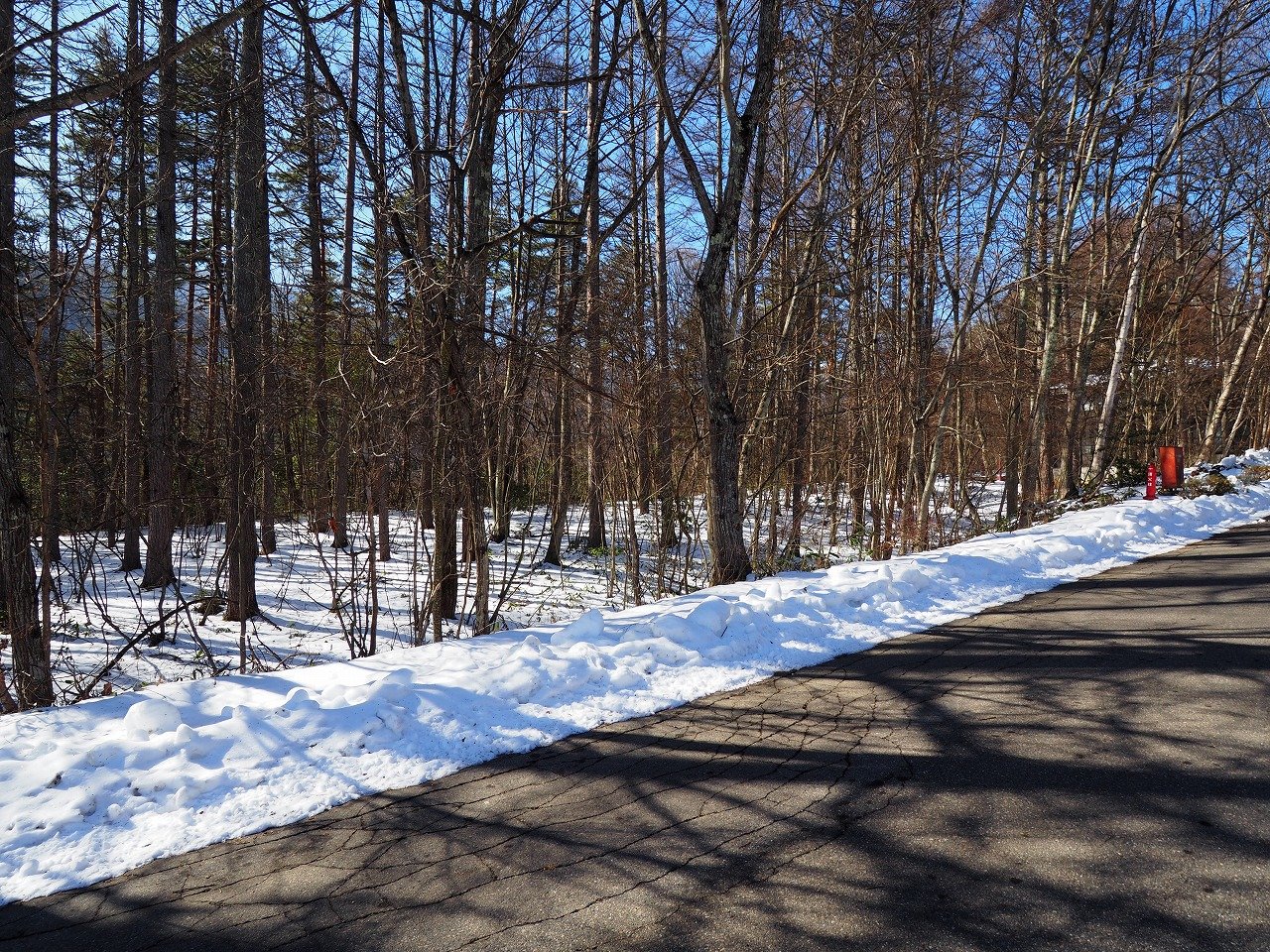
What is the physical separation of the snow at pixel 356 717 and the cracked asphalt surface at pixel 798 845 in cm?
20

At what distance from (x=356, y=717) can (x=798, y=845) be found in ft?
A: 7.79

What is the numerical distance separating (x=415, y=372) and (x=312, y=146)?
4.49 meters

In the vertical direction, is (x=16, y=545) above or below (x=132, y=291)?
below

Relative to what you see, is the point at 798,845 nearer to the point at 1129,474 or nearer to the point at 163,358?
the point at 163,358

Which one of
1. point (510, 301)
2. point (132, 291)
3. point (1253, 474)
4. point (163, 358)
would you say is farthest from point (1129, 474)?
point (163, 358)

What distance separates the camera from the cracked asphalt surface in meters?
2.36

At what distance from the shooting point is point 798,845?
112 inches

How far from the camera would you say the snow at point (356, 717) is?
3018 mm

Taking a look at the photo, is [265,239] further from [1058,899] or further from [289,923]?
[1058,899]

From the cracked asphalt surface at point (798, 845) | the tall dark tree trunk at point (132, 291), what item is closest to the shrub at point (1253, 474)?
the cracked asphalt surface at point (798, 845)

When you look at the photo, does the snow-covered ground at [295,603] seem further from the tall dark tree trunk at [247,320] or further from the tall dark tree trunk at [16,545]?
the tall dark tree trunk at [247,320]

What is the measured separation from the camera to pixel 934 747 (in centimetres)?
369

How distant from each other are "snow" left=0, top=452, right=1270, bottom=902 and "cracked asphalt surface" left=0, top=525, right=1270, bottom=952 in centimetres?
20

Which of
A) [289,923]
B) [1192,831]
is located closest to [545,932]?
[289,923]
